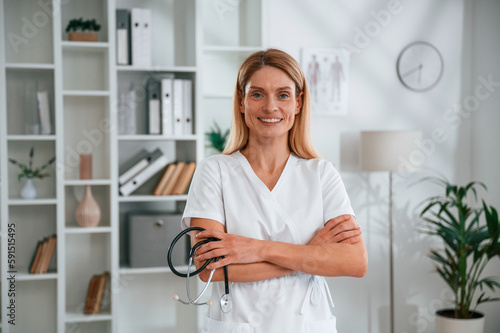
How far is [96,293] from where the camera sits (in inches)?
124

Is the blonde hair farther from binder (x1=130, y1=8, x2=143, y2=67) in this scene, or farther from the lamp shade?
the lamp shade

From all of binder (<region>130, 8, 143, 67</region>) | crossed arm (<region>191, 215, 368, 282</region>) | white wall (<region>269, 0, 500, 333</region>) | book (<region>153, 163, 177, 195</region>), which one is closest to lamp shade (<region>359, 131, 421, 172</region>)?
white wall (<region>269, 0, 500, 333</region>)

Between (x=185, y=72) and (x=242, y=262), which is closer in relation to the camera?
(x=242, y=262)

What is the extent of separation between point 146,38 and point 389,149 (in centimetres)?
167

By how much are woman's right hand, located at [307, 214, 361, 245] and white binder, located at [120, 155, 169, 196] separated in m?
1.90

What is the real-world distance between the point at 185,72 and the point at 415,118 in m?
1.72

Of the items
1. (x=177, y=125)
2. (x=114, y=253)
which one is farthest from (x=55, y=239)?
(x=177, y=125)

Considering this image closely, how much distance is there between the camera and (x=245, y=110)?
1468 mm

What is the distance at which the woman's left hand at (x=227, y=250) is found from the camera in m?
1.36

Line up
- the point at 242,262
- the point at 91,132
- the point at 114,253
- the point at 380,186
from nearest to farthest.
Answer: the point at 242,262 → the point at 114,253 → the point at 91,132 → the point at 380,186

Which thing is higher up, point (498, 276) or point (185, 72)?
point (185, 72)

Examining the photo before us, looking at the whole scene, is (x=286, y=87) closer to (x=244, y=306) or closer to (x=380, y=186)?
(x=244, y=306)

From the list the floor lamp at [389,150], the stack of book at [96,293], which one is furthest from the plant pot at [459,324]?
the stack of book at [96,293]

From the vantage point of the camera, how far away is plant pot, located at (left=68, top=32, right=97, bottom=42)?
10.1 feet
